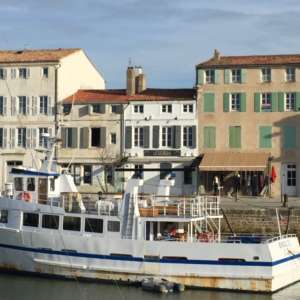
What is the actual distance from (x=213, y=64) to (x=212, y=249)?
71.0ft

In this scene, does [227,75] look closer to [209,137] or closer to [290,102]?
[209,137]

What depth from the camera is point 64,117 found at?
47062 millimetres

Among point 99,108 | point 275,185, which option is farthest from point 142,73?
point 275,185

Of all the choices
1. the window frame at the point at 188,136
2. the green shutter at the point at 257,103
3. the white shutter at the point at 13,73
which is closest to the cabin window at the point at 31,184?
the window frame at the point at 188,136

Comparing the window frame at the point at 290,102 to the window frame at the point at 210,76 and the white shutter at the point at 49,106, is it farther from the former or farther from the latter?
the white shutter at the point at 49,106

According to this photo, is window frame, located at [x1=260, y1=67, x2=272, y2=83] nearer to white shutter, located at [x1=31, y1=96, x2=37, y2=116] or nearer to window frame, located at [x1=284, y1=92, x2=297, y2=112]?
window frame, located at [x1=284, y1=92, x2=297, y2=112]

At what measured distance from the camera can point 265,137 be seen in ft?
146

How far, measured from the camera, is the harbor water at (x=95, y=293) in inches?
979

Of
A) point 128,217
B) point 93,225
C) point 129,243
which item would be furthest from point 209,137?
point 129,243

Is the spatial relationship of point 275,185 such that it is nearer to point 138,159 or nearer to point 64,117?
point 138,159

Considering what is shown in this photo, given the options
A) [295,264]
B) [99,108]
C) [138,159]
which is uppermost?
[99,108]

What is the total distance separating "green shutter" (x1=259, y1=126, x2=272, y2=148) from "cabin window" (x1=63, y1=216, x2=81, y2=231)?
777 inches

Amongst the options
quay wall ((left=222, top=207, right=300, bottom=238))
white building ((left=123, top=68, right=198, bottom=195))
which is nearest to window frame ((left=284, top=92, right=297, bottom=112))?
white building ((left=123, top=68, right=198, bottom=195))

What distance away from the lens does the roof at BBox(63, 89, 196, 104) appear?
45.7 meters
